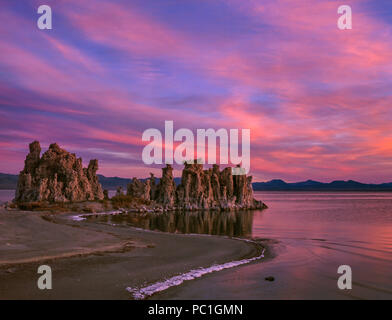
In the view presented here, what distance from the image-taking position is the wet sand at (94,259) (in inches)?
521

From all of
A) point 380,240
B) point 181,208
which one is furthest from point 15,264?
point 181,208

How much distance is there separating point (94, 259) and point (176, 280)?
629 centimetres

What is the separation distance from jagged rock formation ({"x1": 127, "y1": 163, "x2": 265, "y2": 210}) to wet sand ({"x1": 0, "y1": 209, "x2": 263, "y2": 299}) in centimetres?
6647

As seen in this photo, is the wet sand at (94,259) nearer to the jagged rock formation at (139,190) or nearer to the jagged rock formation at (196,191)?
the jagged rock formation at (139,190)

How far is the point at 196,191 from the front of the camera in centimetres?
9925

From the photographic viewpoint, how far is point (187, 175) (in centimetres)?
10044

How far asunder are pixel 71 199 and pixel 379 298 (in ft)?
248

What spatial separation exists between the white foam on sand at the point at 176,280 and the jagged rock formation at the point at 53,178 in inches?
2642

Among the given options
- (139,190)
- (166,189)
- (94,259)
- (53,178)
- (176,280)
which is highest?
(53,178)

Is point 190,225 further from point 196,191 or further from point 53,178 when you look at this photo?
point 196,191

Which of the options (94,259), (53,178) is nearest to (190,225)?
(94,259)

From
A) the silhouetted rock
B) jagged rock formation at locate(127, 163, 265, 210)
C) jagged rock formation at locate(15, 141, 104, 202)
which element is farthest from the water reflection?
the silhouetted rock

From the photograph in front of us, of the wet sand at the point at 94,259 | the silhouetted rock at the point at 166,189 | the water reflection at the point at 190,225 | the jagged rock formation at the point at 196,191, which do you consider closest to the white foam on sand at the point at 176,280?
the wet sand at the point at 94,259
